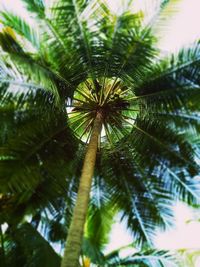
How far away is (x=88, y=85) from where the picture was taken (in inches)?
387

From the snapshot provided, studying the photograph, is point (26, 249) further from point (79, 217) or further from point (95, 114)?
point (95, 114)

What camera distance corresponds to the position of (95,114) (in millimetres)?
9820

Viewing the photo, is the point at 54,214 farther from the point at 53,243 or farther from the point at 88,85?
the point at 88,85

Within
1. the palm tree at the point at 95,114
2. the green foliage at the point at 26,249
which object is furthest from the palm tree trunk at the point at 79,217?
the green foliage at the point at 26,249

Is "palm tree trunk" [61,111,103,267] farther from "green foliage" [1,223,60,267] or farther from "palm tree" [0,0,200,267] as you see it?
"green foliage" [1,223,60,267]

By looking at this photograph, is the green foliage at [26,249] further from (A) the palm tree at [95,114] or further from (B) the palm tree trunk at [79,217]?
(B) the palm tree trunk at [79,217]

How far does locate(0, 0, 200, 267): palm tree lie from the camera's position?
7.75 meters

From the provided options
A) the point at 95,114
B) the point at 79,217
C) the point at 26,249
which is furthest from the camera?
the point at 95,114

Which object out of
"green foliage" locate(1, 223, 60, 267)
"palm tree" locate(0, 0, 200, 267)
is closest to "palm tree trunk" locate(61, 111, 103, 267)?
"palm tree" locate(0, 0, 200, 267)

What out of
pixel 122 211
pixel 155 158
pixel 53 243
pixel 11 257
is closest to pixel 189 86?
pixel 155 158

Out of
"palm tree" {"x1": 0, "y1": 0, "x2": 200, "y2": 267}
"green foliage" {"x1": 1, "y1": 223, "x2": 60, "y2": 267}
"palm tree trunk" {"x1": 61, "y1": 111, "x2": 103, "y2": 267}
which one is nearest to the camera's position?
"palm tree trunk" {"x1": 61, "y1": 111, "x2": 103, "y2": 267}

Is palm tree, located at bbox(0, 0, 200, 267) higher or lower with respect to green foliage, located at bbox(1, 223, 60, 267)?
higher

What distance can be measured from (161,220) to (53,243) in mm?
2471

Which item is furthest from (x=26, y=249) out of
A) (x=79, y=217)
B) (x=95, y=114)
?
(x=95, y=114)
